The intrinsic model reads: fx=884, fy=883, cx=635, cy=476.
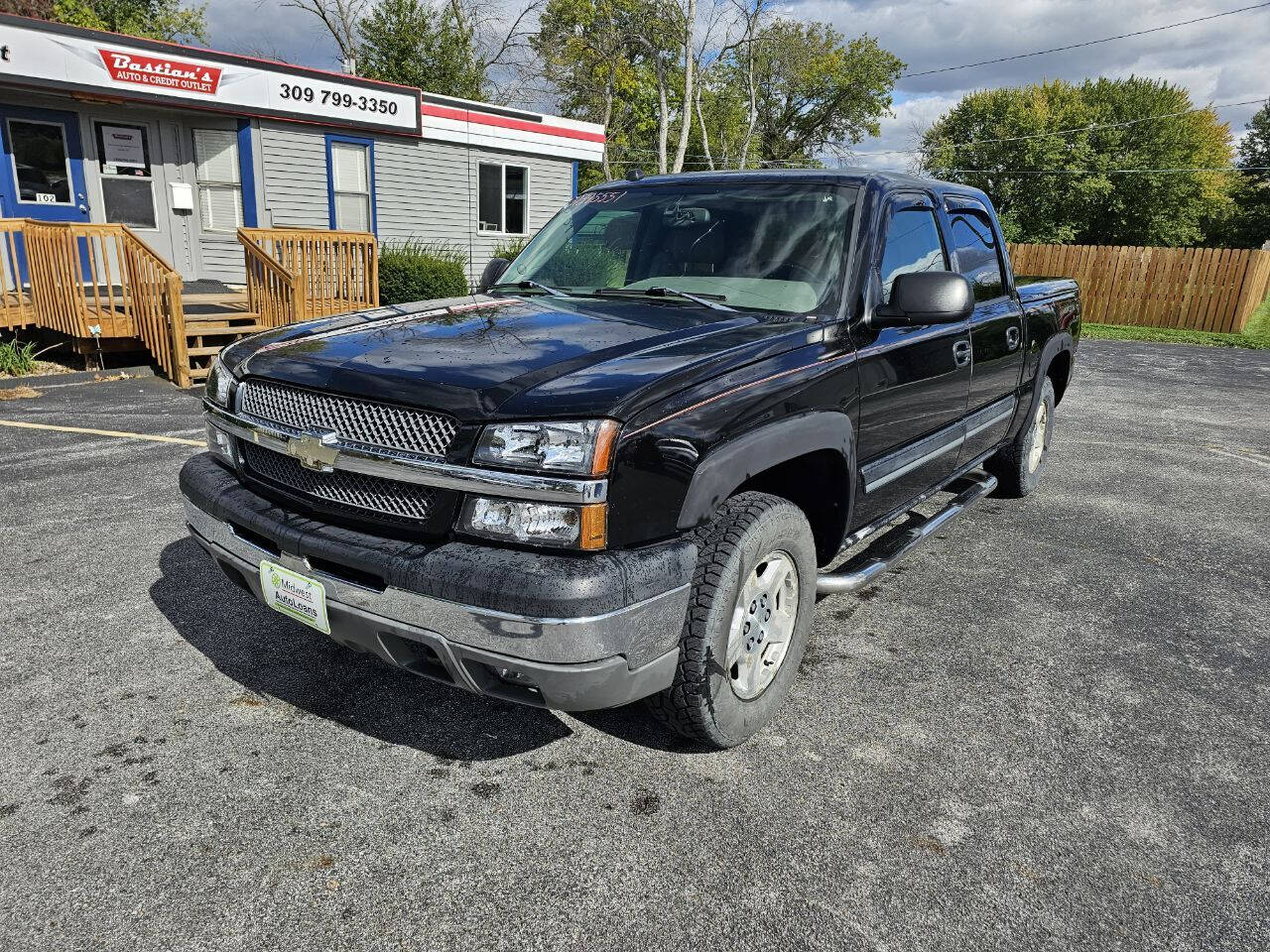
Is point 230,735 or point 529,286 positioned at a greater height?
point 529,286

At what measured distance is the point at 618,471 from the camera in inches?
90.7

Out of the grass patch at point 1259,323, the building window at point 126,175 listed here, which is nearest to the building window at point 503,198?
the building window at point 126,175

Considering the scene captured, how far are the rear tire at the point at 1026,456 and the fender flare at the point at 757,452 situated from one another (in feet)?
9.88

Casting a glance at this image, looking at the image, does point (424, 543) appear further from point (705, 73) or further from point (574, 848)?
point (705, 73)

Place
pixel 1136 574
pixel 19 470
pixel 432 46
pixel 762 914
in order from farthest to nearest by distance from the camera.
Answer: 1. pixel 432 46
2. pixel 19 470
3. pixel 1136 574
4. pixel 762 914

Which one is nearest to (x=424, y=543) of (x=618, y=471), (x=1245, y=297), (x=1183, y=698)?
(x=618, y=471)

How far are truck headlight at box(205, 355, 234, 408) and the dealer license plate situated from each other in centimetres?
73

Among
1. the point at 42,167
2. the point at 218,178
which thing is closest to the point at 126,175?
the point at 42,167

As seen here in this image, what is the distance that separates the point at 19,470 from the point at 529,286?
14.5ft

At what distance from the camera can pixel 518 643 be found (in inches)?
88.5

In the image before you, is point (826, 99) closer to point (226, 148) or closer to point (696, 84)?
point (696, 84)

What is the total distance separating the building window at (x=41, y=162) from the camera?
1168 cm

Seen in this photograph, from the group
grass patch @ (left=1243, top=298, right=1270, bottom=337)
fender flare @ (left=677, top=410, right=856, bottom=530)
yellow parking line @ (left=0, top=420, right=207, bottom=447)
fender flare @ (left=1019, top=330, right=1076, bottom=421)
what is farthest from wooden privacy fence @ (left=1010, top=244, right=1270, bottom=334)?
fender flare @ (left=677, top=410, right=856, bottom=530)

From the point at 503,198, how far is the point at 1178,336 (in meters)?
14.5
